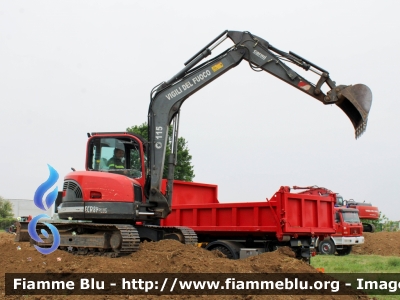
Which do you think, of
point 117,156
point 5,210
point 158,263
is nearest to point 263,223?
point 117,156

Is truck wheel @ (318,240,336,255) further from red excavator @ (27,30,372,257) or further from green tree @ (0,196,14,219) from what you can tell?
green tree @ (0,196,14,219)

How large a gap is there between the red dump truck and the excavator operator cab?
314 centimetres

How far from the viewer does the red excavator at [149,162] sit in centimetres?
1004

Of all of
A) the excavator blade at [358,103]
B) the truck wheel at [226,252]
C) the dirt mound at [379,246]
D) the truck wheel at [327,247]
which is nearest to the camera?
the excavator blade at [358,103]

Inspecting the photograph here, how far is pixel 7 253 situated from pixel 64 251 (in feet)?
4.91

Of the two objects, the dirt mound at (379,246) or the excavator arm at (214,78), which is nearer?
the excavator arm at (214,78)

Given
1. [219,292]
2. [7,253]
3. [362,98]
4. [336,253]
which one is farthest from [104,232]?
[336,253]

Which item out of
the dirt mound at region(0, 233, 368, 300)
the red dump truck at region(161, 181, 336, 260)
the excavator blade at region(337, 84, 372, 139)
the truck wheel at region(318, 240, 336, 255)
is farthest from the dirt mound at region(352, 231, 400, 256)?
the dirt mound at region(0, 233, 368, 300)

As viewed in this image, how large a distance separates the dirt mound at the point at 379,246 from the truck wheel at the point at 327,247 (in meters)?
3.63

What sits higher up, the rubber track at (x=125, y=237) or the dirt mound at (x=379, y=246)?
the rubber track at (x=125, y=237)

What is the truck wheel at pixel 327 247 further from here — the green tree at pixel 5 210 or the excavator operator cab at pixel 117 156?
the green tree at pixel 5 210

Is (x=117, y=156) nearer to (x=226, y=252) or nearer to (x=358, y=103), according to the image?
(x=226, y=252)

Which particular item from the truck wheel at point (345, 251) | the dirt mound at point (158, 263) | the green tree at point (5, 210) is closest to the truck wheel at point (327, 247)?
the truck wheel at point (345, 251)

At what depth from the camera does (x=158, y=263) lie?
846 centimetres
